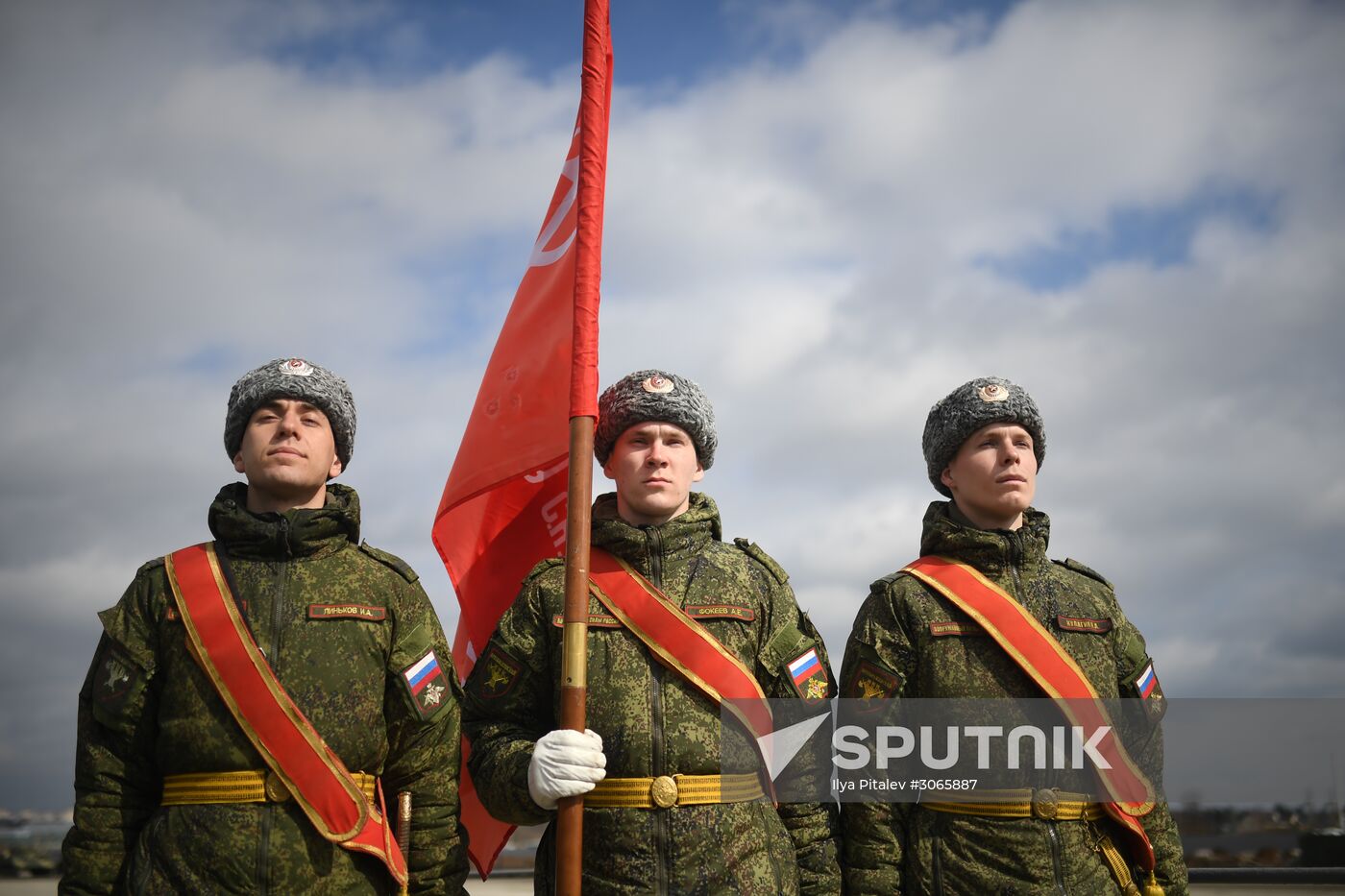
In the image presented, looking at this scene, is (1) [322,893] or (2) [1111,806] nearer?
(1) [322,893]

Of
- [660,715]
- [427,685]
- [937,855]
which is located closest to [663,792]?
[660,715]

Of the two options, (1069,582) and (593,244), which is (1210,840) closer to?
(1069,582)

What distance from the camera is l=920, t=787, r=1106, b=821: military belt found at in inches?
188

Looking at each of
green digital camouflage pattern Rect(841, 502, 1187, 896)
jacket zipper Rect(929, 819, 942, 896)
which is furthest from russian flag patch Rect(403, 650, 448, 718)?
jacket zipper Rect(929, 819, 942, 896)

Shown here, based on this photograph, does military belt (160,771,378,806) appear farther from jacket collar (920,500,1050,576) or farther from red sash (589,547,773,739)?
jacket collar (920,500,1050,576)

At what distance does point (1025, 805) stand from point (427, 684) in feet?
8.30

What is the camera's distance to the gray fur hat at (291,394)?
5.01m

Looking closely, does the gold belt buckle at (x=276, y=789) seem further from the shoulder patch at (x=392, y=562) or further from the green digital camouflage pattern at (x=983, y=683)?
the green digital camouflage pattern at (x=983, y=683)

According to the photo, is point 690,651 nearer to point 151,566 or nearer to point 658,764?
point 658,764

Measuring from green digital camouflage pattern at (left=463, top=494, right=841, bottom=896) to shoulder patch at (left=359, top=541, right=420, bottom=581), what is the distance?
1.50 ft

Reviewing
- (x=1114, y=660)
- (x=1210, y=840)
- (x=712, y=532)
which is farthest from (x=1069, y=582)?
(x=1210, y=840)

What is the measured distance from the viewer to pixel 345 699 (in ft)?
14.9

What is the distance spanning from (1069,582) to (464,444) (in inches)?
131

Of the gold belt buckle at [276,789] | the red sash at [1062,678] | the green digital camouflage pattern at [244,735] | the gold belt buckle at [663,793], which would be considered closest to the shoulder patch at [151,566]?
the green digital camouflage pattern at [244,735]
